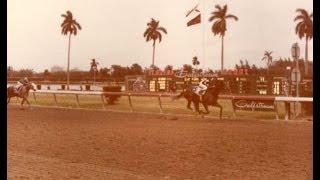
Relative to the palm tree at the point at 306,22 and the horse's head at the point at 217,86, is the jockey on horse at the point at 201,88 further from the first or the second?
the palm tree at the point at 306,22

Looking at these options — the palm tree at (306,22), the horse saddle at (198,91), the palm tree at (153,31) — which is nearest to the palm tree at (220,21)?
the palm tree at (153,31)

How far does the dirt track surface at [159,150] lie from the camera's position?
24.8ft

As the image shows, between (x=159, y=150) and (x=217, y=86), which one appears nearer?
(x=159, y=150)

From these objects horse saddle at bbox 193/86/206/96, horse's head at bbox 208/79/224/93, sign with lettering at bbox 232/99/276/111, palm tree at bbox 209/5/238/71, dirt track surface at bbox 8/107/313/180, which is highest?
palm tree at bbox 209/5/238/71

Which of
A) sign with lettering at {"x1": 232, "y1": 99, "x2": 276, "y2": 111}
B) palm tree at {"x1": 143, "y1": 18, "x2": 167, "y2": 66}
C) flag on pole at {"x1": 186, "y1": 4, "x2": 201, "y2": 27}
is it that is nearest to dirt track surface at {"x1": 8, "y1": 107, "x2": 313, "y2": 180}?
sign with lettering at {"x1": 232, "y1": 99, "x2": 276, "y2": 111}

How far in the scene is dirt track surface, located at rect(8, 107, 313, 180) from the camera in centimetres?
755

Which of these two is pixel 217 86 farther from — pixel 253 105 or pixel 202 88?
pixel 253 105

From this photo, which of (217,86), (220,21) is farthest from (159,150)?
(220,21)

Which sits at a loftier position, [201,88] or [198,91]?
[201,88]

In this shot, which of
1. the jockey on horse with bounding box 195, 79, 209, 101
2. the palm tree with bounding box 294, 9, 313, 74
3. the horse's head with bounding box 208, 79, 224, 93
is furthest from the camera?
the jockey on horse with bounding box 195, 79, 209, 101

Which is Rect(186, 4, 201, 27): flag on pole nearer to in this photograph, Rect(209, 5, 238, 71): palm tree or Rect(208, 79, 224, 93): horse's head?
Rect(208, 79, 224, 93): horse's head

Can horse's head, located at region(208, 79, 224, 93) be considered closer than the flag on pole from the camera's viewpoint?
Yes

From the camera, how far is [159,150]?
32.6ft

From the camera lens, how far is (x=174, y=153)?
9555mm
